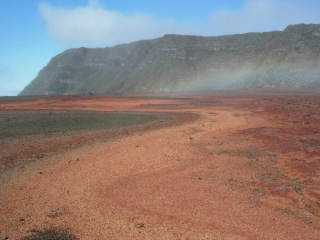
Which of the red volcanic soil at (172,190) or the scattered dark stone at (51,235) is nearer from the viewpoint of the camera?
the scattered dark stone at (51,235)

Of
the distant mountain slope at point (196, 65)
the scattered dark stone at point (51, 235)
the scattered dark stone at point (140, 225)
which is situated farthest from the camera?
the distant mountain slope at point (196, 65)

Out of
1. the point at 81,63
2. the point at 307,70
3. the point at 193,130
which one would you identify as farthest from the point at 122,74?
the point at 193,130

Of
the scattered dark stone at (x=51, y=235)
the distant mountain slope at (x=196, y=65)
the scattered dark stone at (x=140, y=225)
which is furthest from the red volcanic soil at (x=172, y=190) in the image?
the distant mountain slope at (x=196, y=65)

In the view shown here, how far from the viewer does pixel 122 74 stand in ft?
375

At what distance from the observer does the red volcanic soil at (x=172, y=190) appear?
1146 centimetres

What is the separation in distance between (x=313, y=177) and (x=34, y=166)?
935 cm

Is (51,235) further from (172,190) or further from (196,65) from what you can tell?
(196,65)

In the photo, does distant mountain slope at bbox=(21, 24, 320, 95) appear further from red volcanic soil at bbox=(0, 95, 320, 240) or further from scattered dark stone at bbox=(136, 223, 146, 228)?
scattered dark stone at bbox=(136, 223, 146, 228)

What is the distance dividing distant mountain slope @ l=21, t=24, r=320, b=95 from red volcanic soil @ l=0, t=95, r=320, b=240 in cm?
5746

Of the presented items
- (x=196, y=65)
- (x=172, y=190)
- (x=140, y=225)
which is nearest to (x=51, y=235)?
(x=140, y=225)

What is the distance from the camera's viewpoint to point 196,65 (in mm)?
101438

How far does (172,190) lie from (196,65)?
88513 mm

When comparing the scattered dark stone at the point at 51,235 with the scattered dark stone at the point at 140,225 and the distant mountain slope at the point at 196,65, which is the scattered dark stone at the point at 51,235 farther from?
the distant mountain slope at the point at 196,65

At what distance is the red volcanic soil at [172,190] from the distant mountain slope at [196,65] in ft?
189
